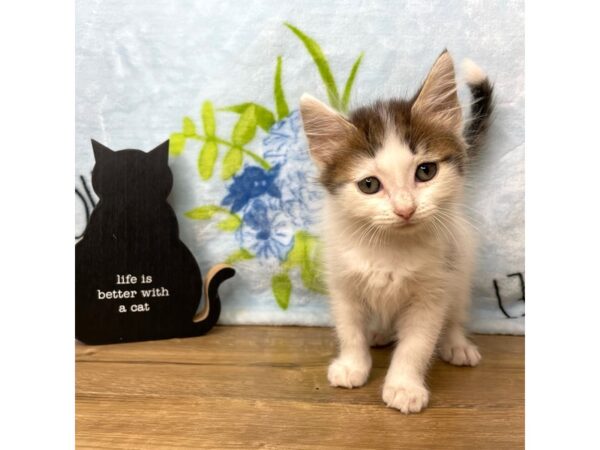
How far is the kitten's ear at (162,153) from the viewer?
1400 millimetres

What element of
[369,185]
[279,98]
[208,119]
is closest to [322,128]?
[369,185]

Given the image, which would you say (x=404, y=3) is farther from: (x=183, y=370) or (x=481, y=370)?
(x=183, y=370)

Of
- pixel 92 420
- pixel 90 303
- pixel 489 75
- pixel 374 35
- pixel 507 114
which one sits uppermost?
pixel 374 35

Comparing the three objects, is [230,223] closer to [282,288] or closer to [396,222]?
[282,288]

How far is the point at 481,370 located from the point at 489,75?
785 mm

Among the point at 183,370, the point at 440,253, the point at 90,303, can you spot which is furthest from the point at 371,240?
the point at 90,303

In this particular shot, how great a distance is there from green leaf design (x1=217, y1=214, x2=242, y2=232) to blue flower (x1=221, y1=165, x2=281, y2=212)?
0.08 ft

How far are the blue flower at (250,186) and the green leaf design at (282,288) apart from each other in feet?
0.80

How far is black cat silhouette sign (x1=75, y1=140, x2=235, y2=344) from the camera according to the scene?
1377 millimetres

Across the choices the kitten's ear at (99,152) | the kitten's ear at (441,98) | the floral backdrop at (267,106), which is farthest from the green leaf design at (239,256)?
the kitten's ear at (441,98)

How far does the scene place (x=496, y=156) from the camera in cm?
145

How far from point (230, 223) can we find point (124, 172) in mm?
347

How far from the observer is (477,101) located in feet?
4.42

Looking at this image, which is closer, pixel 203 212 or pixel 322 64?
pixel 322 64
